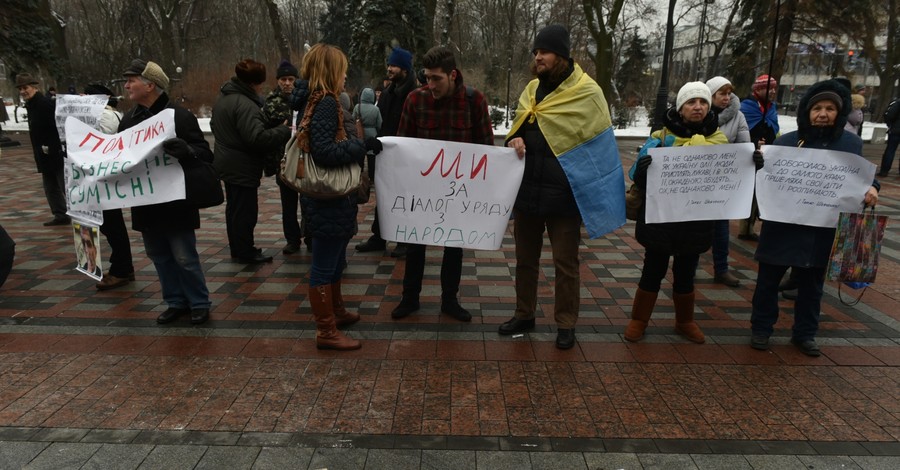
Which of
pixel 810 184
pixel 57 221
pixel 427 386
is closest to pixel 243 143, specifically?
pixel 427 386

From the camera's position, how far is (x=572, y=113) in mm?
3629

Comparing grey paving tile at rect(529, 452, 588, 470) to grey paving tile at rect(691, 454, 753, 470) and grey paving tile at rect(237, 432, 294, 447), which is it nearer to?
grey paving tile at rect(691, 454, 753, 470)

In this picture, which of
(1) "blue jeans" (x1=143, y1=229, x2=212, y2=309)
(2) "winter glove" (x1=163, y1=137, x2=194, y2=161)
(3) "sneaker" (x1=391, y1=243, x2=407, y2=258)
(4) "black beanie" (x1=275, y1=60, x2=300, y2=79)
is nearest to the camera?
(2) "winter glove" (x1=163, y1=137, x2=194, y2=161)

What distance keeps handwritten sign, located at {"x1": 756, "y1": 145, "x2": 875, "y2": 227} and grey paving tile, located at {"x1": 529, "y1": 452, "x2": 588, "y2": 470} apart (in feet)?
7.40

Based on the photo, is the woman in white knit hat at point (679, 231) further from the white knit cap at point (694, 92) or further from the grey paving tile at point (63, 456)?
the grey paving tile at point (63, 456)

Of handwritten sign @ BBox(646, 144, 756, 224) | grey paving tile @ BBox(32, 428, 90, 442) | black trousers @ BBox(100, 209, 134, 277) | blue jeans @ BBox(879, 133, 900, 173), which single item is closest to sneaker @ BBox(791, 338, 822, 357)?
handwritten sign @ BBox(646, 144, 756, 224)

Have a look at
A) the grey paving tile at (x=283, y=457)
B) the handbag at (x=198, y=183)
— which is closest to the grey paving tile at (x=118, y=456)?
the grey paving tile at (x=283, y=457)

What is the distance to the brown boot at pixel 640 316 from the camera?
13.4 feet

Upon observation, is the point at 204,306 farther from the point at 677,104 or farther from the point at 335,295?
the point at 677,104

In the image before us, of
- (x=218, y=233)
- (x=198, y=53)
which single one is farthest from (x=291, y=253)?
(x=198, y=53)

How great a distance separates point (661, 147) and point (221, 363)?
331 centimetres

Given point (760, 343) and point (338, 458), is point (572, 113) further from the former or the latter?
point (338, 458)

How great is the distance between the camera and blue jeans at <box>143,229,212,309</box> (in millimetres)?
4250

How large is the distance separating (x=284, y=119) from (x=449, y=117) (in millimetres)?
2135
